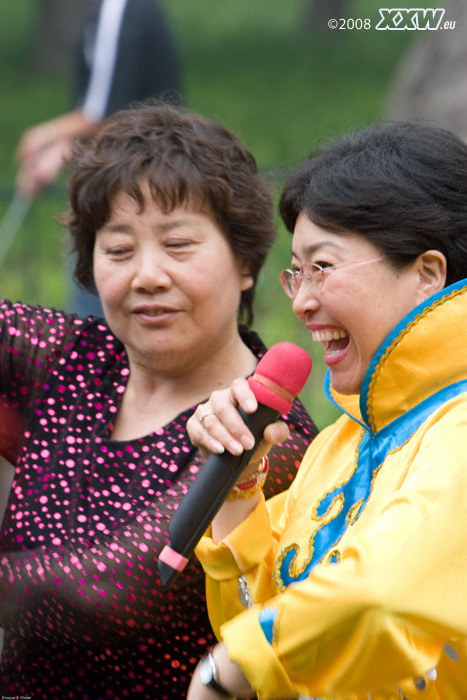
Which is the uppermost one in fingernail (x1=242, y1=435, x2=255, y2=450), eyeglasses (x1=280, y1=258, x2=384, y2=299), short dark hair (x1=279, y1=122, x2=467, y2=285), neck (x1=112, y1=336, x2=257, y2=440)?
short dark hair (x1=279, y1=122, x2=467, y2=285)

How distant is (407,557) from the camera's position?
163cm

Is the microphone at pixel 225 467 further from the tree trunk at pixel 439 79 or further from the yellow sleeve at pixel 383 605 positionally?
the tree trunk at pixel 439 79

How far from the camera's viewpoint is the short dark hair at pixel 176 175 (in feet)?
9.30

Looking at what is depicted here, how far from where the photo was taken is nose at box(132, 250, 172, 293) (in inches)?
109

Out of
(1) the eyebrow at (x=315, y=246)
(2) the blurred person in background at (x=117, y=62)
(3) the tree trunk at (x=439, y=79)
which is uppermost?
(3) the tree trunk at (x=439, y=79)

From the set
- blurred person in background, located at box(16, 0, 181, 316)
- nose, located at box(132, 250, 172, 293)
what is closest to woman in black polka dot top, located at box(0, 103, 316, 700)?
nose, located at box(132, 250, 172, 293)

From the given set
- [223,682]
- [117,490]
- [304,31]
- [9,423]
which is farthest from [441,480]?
[304,31]

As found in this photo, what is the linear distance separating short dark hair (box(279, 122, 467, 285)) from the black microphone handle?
1.29ft

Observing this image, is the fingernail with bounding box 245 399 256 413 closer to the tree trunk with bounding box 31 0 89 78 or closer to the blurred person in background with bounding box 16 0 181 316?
the blurred person in background with bounding box 16 0 181 316

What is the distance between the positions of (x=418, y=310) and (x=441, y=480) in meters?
0.39

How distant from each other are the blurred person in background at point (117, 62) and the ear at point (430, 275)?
2.82 meters

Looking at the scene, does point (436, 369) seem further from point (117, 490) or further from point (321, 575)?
point (117, 490)

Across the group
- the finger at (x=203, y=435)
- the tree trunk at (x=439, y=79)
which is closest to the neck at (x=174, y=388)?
the finger at (x=203, y=435)

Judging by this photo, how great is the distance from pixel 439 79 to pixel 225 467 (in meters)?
8.01
